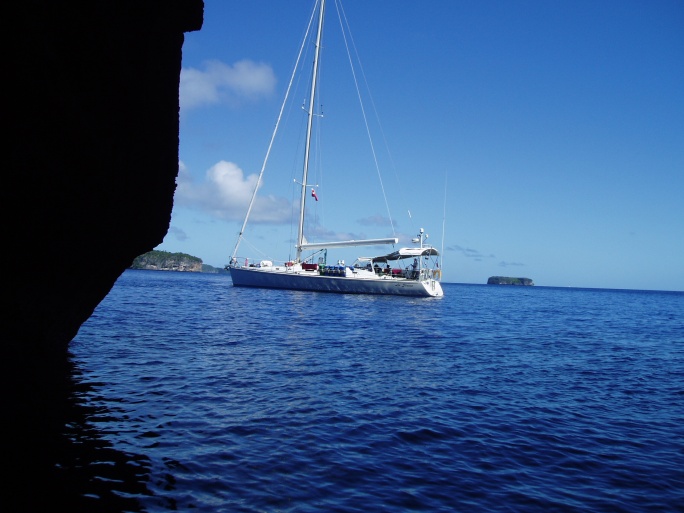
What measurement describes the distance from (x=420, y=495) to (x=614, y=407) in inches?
301

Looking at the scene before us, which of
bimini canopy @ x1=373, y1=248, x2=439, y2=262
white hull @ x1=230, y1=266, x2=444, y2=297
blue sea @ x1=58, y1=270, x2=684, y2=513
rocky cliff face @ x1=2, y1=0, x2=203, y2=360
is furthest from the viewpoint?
bimini canopy @ x1=373, y1=248, x2=439, y2=262

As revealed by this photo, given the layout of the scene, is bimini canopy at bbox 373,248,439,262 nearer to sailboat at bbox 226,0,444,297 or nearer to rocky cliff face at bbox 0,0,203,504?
sailboat at bbox 226,0,444,297

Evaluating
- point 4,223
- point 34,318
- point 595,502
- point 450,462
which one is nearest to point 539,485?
point 595,502

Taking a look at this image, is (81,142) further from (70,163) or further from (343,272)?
(343,272)

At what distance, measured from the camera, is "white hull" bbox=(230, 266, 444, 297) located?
182 ft

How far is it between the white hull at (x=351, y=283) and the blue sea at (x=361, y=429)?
3599 centimetres

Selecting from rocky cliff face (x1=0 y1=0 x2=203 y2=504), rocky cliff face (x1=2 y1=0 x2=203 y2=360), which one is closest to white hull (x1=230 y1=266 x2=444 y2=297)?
rocky cliff face (x1=0 y1=0 x2=203 y2=504)

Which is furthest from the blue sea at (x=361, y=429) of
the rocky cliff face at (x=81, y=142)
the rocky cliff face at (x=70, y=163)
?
the rocky cliff face at (x=81, y=142)

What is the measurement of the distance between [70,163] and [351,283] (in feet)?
162

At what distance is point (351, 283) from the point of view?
55.9 metres

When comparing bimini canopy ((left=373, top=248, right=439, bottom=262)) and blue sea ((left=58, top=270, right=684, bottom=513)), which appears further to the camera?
bimini canopy ((left=373, top=248, right=439, bottom=262))

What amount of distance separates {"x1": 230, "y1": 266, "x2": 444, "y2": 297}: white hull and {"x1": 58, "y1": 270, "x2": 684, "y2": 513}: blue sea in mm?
35994

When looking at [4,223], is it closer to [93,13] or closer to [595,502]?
[93,13]

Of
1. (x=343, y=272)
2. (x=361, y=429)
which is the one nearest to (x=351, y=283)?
(x=343, y=272)
